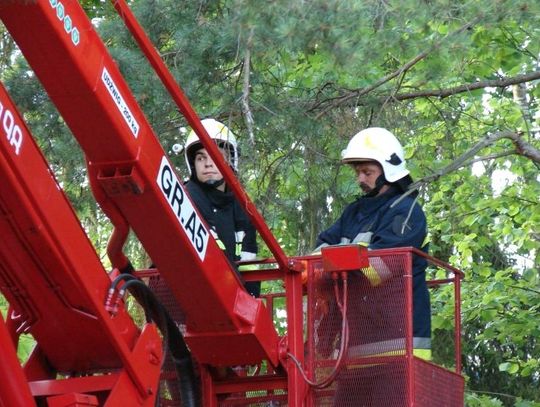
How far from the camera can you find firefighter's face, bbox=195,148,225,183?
698 centimetres

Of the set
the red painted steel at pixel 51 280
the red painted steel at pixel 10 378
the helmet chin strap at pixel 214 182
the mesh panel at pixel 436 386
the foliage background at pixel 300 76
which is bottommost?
the red painted steel at pixel 10 378

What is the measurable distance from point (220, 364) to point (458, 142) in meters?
7.82

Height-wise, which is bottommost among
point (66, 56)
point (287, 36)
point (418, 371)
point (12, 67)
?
point (418, 371)

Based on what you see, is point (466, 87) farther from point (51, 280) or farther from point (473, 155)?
point (51, 280)

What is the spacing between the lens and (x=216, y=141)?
7.23 metres

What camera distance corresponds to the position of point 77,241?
5.59 m

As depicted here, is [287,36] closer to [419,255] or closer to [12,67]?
[419,255]

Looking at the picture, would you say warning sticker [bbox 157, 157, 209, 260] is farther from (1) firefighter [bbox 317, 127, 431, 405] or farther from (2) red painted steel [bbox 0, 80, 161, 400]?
(1) firefighter [bbox 317, 127, 431, 405]

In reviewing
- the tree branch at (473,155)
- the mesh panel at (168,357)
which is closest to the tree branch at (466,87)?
the tree branch at (473,155)

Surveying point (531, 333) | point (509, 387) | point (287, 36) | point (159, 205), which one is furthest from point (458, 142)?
point (159, 205)

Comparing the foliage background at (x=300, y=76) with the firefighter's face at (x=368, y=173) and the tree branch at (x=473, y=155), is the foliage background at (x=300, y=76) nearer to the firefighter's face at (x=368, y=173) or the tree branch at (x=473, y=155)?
the tree branch at (x=473, y=155)

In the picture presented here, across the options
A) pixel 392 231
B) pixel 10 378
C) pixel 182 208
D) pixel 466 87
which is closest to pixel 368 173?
pixel 392 231

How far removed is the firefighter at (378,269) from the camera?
6383mm

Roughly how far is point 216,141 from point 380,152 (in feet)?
3.18
